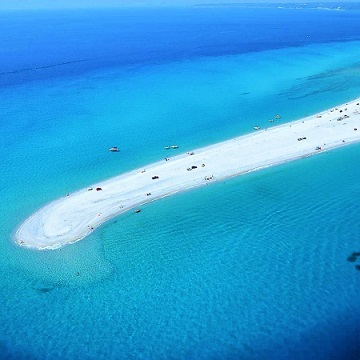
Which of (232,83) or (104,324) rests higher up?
(232,83)

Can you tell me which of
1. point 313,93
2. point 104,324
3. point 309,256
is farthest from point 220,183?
point 313,93

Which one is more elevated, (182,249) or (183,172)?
(183,172)

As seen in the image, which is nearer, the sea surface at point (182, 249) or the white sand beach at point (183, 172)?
the sea surface at point (182, 249)

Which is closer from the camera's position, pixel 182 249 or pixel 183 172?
pixel 182 249

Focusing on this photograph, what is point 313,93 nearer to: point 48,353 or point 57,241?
point 57,241
